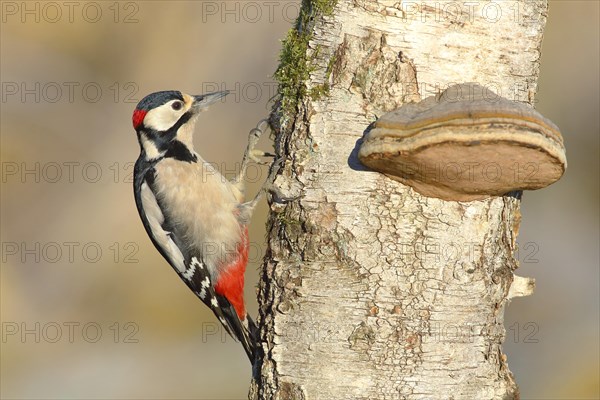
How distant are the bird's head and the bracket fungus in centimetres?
194

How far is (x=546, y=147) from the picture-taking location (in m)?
1.95

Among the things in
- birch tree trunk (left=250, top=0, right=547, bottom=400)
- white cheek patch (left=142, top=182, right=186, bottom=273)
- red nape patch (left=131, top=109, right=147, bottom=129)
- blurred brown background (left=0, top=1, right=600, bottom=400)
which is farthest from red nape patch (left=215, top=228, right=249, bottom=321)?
blurred brown background (left=0, top=1, right=600, bottom=400)

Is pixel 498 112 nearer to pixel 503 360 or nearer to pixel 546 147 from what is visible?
pixel 546 147

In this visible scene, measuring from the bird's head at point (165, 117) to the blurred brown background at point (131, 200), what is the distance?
2.16m

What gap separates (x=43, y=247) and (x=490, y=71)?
5586mm

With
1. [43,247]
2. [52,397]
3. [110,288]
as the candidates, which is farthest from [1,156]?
[52,397]

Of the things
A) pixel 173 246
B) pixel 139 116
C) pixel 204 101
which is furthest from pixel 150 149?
pixel 173 246

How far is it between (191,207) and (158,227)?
0.22 meters

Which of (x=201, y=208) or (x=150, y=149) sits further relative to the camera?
(x=150, y=149)

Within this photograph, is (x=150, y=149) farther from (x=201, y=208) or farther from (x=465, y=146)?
(x=465, y=146)

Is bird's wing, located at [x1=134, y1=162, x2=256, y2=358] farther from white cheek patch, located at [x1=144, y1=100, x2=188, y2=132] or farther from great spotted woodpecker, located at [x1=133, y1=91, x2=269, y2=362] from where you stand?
white cheek patch, located at [x1=144, y1=100, x2=188, y2=132]

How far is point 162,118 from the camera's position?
13.1 feet

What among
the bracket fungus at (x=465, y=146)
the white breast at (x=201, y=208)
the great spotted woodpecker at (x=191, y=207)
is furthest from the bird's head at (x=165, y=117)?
the bracket fungus at (x=465, y=146)

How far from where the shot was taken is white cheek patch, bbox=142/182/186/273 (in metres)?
3.99
